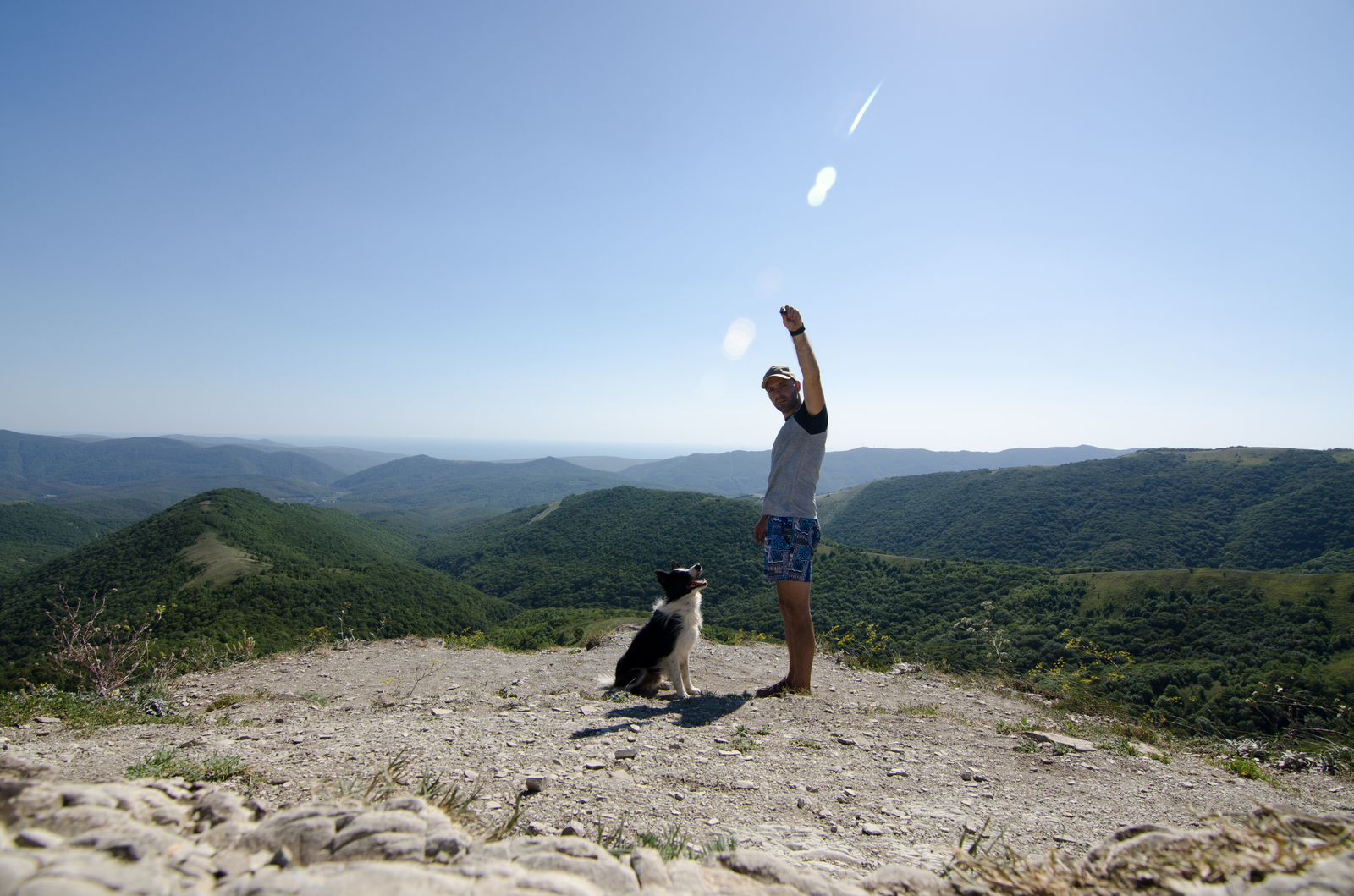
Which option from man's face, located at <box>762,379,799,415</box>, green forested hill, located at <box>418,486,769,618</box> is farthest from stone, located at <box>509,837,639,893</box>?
green forested hill, located at <box>418,486,769,618</box>

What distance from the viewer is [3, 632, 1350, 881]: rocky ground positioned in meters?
2.55

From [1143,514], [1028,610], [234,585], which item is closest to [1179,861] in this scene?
[1028,610]

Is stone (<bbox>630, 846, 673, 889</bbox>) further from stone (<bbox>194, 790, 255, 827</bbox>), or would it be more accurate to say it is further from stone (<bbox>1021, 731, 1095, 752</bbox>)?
stone (<bbox>1021, 731, 1095, 752</bbox>)

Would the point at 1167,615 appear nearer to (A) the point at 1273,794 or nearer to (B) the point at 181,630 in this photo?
(A) the point at 1273,794

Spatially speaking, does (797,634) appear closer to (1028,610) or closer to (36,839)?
(36,839)

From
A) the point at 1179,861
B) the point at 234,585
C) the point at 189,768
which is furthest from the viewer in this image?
the point at 234,585

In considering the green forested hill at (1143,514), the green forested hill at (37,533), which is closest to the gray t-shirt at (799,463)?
the green forested hill at (1143,514)

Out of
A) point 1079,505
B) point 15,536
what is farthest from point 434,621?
point 15,536

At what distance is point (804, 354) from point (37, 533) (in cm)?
14139

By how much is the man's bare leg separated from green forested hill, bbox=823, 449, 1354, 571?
78.7 metres

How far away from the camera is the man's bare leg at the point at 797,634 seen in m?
5.00

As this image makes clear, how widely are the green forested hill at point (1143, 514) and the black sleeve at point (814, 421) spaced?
7923 cm

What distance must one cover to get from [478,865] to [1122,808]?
348 centimetres

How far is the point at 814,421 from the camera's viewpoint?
490 centimetres
